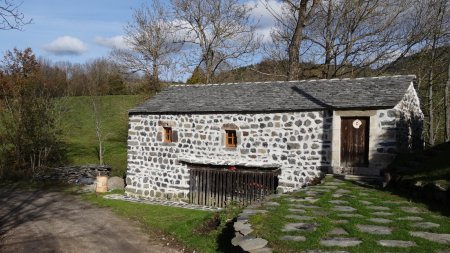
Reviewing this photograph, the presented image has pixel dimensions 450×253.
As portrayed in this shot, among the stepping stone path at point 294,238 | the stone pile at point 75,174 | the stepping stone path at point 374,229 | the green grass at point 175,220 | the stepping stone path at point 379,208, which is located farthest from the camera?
the stone pile at point 75,174

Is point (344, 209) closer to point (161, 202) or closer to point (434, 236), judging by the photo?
point (434, 236)

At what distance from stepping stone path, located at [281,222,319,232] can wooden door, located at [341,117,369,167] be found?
23.3ft

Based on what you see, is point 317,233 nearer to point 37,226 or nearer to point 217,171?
point 37,226

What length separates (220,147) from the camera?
1584cm

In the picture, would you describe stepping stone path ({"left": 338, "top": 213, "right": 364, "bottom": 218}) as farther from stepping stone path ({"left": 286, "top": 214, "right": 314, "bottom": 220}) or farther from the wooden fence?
the wooden fence

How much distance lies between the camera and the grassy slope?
89.6 feet

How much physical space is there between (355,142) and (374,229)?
24.0 ft

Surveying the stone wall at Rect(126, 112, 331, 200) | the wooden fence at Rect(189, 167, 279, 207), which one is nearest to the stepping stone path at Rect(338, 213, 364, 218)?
the stone wall at Rect(126, 112, 331, 200)

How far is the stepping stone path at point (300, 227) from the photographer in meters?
6.48

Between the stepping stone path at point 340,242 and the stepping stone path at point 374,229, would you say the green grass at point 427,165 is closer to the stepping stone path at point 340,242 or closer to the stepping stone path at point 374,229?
the stepping stone path at point 374,229

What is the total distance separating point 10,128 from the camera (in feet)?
73.5

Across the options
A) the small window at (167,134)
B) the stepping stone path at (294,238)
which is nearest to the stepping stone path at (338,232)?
the stepping stone path at (294,238)

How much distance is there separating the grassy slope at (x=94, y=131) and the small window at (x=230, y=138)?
9074 mm

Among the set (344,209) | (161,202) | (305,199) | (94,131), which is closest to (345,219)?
(344,209)
